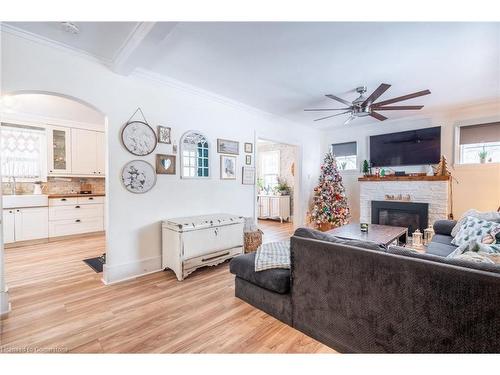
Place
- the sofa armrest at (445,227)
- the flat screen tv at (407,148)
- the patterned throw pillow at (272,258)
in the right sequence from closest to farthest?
the patterned throw pillow at (272,258) → the sofa armrest at (445,227) → the flat screen tv at (407,148)

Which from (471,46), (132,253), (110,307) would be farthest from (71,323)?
(471,46)

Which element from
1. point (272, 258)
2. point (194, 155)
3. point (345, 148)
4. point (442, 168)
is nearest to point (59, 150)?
point (194, 155)

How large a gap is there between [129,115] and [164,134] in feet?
1.57

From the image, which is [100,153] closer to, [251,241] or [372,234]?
[251,241]

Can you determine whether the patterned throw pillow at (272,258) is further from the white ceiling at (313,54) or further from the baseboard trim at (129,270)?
the white ceiling at (313,54)

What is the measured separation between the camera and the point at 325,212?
528 centimetres

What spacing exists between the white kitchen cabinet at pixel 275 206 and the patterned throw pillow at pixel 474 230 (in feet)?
14.3

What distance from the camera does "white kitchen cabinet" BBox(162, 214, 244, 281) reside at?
9.30 ft

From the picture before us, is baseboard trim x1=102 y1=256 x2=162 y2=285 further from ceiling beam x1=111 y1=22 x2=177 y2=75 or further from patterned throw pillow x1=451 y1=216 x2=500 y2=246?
patterned throw pillow x1=451 y1=216 x2=500 y2=246

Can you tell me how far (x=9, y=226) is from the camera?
4.05 m

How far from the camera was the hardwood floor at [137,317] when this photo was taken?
1.68 metres

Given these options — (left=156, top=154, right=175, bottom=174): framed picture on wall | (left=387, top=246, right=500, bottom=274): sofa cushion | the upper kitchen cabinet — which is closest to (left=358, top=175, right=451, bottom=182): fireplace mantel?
(left=387, top=246, right=500, bottom=274): sofa cushion

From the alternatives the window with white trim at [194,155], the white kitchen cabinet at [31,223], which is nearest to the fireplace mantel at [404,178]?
the window with white trim at [194,155]
